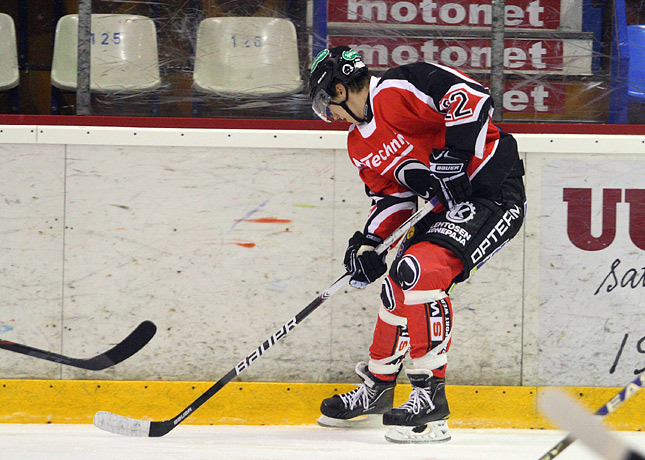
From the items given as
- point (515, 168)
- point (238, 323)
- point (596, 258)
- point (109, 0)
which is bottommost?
point (238, 323)

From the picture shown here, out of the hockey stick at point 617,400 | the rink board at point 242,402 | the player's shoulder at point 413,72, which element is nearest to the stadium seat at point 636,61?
the player's shoulder at point 413,72

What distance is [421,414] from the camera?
232cm

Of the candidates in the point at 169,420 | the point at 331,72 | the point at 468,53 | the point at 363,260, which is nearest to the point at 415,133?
the point at 331,72

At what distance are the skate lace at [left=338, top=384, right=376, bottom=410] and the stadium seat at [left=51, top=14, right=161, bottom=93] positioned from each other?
1.32 meters

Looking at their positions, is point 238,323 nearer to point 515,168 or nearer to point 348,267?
point 348,267

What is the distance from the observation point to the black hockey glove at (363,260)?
2.38m

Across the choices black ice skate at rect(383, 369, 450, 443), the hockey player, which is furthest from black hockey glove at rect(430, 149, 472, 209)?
black ice skate at rect(383, 369, 450, 443)

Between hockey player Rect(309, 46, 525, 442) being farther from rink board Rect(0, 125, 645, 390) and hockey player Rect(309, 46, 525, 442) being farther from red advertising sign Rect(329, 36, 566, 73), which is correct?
red advertising sign Rect(329, 36, 566, 73)

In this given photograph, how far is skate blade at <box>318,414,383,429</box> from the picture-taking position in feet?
8.53

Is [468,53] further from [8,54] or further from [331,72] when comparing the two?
[8,54]

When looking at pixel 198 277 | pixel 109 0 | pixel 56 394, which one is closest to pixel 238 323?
pixel 198 277

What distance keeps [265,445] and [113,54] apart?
1506 millimetres

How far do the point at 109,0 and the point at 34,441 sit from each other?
1551 mm

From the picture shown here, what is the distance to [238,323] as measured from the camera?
2.71 m
